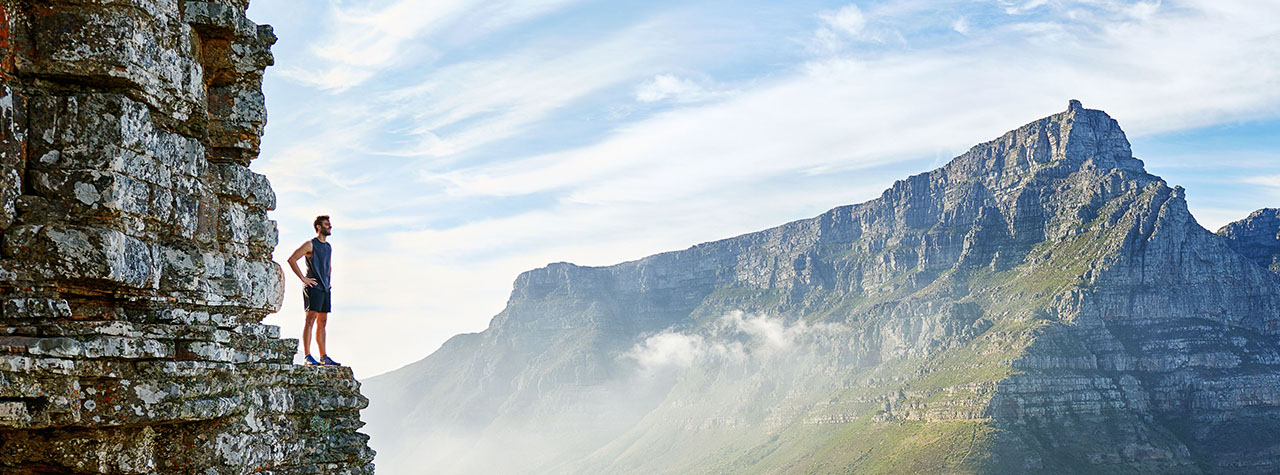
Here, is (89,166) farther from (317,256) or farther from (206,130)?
(317,256)

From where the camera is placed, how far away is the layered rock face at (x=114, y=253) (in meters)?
6.66

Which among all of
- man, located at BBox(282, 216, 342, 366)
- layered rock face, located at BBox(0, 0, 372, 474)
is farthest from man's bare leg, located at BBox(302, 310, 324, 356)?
layered rock face, located at BBox(0, 0, 372, 474)

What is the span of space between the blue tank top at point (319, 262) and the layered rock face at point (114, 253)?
384cm

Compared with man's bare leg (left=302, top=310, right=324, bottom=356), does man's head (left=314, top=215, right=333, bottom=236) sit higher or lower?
higher

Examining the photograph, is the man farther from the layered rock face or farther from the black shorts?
the layered rock face

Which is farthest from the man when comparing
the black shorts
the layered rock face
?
the layered rock face

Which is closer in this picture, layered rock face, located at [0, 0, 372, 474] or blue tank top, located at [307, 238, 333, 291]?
layered rock face, located at [0, 0, 372, 474]

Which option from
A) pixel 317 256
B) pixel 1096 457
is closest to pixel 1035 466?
pixel 1096 457

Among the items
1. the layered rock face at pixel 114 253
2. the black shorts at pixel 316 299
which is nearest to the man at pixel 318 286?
the black shorts at pixel 316 299

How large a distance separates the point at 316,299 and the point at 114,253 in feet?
19.3

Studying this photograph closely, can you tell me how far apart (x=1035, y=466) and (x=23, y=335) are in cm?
18370

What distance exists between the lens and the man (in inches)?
491

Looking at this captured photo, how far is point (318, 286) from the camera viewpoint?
12680mm

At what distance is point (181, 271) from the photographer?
766 centimetres
